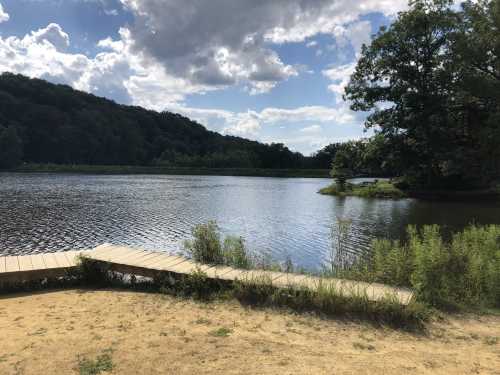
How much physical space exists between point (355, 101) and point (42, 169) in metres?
83.2

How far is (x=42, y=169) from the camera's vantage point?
97.1 meters

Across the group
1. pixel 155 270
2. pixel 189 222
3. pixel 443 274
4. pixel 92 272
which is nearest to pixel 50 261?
A: pixel 92 272

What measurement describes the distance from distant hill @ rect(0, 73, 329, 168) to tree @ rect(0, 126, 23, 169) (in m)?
0.23

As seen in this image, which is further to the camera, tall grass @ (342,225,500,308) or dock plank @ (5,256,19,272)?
dock plank @ (5,256,19,272)

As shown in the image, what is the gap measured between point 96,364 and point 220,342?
154cm

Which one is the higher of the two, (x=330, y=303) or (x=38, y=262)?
(x=38, y=262)

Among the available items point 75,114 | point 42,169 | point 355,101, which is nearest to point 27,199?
point 355,101

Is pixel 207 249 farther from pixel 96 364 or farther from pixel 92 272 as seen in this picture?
pixel 96 364

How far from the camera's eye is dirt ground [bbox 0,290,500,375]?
4.53 metres

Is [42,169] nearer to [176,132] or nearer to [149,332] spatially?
[176,132]

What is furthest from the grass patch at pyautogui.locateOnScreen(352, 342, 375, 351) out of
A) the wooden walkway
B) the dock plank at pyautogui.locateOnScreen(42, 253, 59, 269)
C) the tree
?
the tree

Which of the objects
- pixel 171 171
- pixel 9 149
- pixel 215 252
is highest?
pixel 9 149

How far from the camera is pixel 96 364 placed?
14.9 ft

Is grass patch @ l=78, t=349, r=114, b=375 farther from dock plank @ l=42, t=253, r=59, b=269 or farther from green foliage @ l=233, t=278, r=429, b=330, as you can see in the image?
dock plank @ l=42, t=253, r=59, b=269
